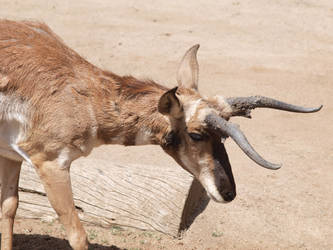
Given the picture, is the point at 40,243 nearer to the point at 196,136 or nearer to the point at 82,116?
the point at 82,116

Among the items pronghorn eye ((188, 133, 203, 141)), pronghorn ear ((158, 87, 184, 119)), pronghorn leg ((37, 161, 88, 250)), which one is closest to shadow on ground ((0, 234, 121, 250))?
pronghorn leg ((37, 161, 88, 250))

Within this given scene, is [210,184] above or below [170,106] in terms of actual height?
below

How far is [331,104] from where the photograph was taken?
1220 cm

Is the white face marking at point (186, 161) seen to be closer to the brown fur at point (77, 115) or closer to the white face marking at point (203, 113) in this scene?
the brown fur at point (77, 115)

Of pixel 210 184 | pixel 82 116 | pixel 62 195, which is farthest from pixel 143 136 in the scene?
pixel 62 195

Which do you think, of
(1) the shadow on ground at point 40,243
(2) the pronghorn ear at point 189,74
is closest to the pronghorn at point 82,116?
(2) the pronghorn ear at point 189,74

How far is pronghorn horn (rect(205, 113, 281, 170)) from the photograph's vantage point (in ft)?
15.6

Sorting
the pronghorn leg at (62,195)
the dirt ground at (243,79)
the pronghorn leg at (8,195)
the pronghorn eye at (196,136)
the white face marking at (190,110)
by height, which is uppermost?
the white face marking at (190,110)

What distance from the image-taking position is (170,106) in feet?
17.7

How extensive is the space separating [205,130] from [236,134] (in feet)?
1.66

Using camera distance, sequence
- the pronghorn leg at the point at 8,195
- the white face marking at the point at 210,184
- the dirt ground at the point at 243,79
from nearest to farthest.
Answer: the white face marking at the point at 210,184 < the pronghorn leg at the point at 8,195 < the dirt ground at the point at 243,79

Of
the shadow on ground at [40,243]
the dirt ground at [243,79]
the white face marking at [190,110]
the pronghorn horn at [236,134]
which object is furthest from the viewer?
the dirt ground at [243,79]

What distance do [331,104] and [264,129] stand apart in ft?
6.63

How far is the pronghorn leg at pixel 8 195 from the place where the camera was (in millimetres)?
6371
